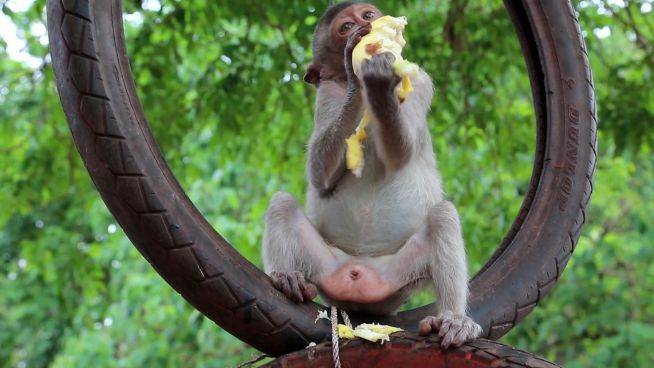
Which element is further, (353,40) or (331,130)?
(331,130)

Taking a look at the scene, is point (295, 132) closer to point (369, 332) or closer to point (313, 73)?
point (313, 73)

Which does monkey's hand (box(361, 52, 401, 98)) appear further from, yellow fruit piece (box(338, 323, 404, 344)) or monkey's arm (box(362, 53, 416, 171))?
yellow fruit piece (box(338, 323, 404, 344))

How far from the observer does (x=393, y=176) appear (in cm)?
382

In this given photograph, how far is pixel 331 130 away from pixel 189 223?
1.11 m

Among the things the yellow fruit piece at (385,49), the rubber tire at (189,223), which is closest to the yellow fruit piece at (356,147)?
the yellow fruit piece at (385,49)

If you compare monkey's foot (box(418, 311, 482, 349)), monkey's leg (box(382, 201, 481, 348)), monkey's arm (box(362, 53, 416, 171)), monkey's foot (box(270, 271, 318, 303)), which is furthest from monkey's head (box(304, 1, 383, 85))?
monkey's foot (box(418, 311, 482, 349))

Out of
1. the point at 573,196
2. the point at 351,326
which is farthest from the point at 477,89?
the point at 351,326

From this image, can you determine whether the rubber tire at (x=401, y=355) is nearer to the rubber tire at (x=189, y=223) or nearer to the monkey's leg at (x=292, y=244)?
the rubber tire at (x=189, y=223)

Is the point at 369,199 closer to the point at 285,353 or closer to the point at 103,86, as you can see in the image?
the point at 285,353

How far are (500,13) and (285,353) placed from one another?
4723 millimetres

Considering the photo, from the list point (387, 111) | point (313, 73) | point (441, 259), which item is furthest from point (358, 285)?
point (313, 73)

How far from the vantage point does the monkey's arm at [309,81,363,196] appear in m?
3.56

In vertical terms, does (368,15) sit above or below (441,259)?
above

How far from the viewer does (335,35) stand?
3.81m
